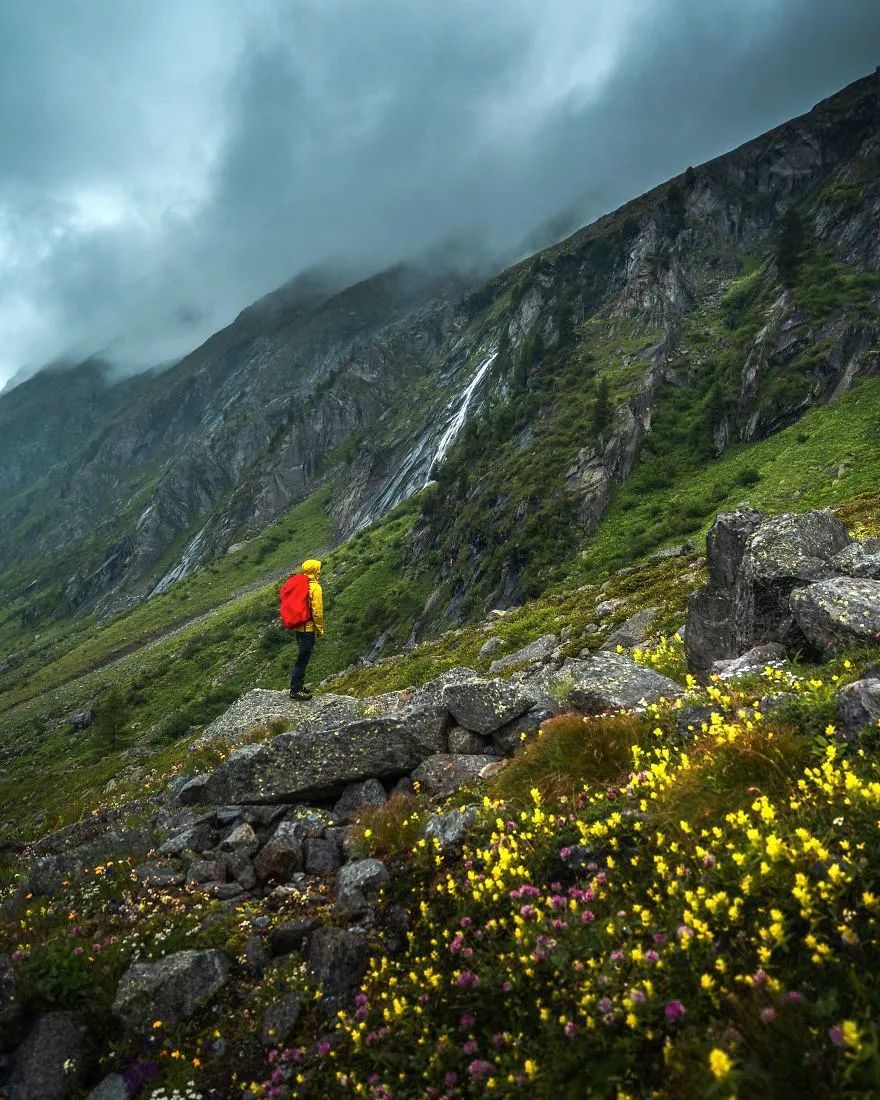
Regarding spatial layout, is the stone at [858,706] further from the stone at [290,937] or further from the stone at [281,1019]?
the stone at [290,937]

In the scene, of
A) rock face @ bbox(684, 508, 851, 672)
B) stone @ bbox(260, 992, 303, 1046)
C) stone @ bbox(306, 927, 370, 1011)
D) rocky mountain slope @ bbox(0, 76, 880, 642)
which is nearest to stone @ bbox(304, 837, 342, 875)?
stone @ bbox(306, 927, 370, 1011)

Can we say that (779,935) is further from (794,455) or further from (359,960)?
(794,455)

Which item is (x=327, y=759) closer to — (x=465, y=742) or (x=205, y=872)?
(x=465, y=742)

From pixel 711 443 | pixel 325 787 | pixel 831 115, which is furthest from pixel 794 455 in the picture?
pixel 831 115

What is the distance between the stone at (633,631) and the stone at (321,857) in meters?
11.9

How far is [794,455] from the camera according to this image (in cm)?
4159

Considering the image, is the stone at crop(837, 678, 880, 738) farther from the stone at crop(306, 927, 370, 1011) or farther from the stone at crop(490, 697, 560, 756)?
the stone at crop(306, 927, 370, 1011)

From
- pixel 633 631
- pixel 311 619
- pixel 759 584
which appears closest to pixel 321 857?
pixel 759 584

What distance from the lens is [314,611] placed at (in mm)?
17078

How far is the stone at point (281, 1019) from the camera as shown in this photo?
4.54m

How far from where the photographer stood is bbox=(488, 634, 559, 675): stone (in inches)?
790

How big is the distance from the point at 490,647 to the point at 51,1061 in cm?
2177

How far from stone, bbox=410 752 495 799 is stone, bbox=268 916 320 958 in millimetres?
2495

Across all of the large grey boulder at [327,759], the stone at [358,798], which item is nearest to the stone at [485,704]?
the large grey boulder at [327,759]
